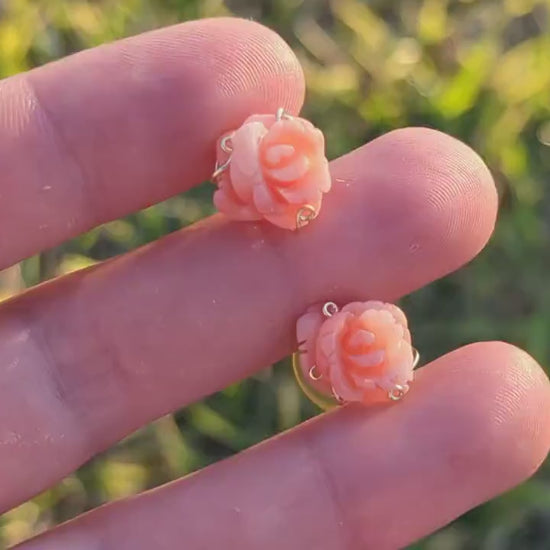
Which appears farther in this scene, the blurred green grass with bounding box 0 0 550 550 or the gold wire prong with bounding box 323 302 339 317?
the blurred green grass with bounding box 0 0 550 550

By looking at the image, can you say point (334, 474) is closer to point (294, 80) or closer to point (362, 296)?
point (362, 296)

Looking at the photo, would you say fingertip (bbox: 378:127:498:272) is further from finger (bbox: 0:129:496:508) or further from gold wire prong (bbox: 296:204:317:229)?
gold wire prong (bbox: 296:204:317:229)

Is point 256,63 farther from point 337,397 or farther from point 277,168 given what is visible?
point 337,397

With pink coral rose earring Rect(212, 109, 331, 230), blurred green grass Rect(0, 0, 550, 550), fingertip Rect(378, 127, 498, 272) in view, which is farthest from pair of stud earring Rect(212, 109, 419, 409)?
blurred green grass Rect(0, 0, 550, 550)

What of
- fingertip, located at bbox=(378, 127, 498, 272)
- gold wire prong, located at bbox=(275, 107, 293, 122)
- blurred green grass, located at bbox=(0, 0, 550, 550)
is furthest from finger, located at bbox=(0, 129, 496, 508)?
blurred green grass, located at bbox=(0, 0, 550, 550)

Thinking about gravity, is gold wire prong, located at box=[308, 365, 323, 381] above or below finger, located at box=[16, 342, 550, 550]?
above

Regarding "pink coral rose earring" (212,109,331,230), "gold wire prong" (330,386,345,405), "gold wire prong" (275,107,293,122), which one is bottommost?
"gold wire prong" (330,386,345,405)

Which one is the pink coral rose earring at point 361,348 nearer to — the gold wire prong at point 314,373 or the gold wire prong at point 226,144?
the gold wire prong at point 314,373
